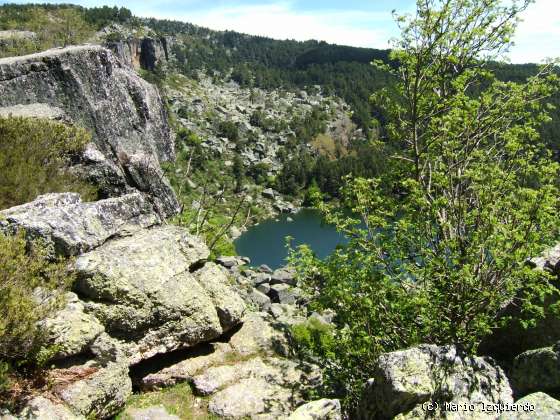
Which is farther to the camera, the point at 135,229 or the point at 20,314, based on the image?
the point at 135,229

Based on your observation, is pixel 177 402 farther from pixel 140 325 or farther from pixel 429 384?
pixel 429 384

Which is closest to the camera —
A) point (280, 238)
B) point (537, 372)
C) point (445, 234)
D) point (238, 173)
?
point (537, 372)

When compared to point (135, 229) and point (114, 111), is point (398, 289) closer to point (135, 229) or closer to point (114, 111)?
point (135, 229)

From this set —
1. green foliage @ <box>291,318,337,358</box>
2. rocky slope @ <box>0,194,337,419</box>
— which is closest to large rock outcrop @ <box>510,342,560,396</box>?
green foliage @ <box>291,318,337,358</box>

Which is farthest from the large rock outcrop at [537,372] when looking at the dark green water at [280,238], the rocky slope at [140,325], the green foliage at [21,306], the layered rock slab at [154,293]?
the dark green water at [280,238]

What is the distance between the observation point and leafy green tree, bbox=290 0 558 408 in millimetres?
11719

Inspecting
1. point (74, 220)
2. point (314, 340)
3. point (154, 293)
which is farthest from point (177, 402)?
point (314, 340)

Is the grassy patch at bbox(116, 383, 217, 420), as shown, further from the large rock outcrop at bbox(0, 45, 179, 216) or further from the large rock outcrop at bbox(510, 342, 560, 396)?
the large rock outcrop at bbox(0, 45, 179, 216)

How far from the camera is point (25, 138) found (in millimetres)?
19891

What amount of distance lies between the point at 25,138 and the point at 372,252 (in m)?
16.1

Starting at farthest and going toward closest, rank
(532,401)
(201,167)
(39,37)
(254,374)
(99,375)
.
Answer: (201,167) → (39,37) → (254,374) → (99,375) → (532,401)

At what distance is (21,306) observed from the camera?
9.70m

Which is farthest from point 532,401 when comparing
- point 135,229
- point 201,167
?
point 201,167

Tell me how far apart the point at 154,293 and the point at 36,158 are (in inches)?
397
